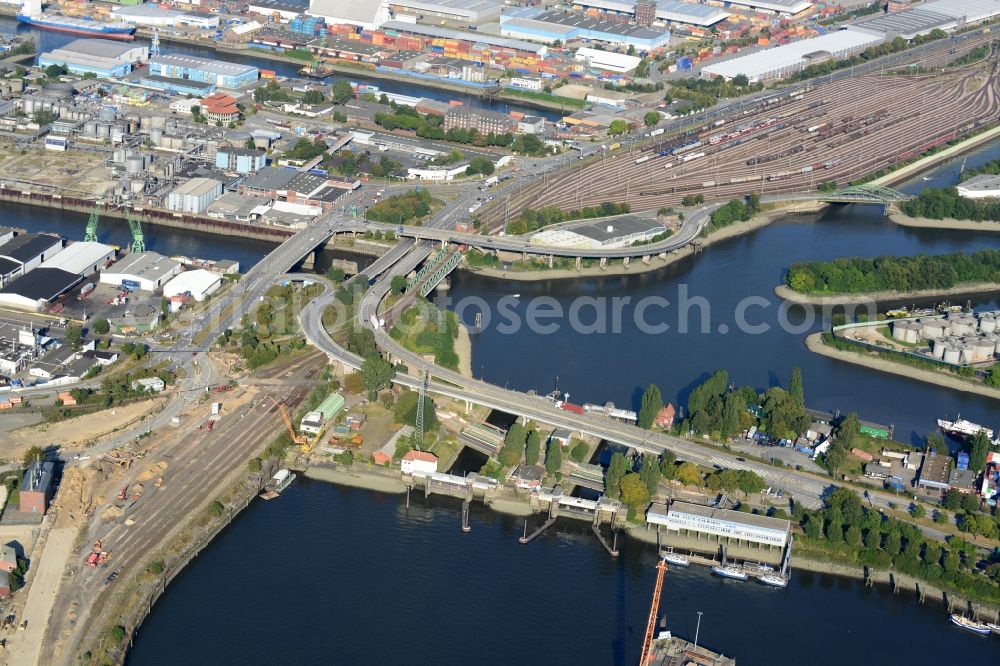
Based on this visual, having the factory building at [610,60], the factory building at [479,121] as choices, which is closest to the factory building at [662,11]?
the factory building at [610,60]

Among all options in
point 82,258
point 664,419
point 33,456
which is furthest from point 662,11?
point 33,456

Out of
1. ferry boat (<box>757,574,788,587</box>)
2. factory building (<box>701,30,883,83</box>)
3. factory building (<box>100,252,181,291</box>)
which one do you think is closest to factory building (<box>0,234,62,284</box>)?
factory building (<box>100,252,181,291</box>)

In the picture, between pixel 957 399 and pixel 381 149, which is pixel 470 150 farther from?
pixel 957 399

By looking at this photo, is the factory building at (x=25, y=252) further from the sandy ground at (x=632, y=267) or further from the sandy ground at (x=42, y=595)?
the sandy ground at (x=42, y=595)

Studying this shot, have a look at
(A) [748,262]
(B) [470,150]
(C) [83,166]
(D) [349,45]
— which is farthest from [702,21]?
(C) [83,166]

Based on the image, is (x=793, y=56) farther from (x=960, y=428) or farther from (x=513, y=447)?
(x=513, y=447)

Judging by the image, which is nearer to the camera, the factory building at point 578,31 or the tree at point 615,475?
the tree at point 615,475
